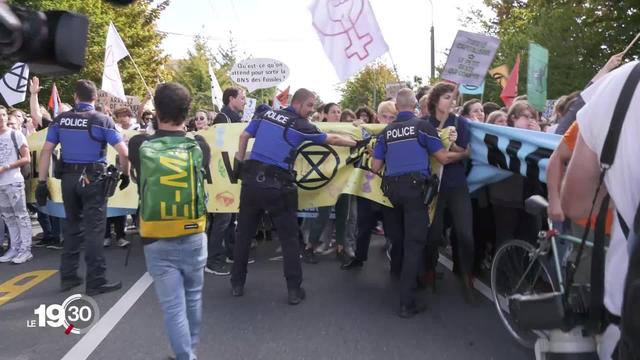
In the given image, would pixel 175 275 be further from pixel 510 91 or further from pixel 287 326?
pixel 510 91

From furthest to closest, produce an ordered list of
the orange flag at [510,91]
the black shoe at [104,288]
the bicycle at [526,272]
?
the orange flag at [510,91] → the black shoe at [104,288] → the bicycle at [526,272]

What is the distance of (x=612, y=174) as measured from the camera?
1560 mm

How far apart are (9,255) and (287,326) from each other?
4368 mm

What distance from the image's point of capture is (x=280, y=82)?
36.3 feet

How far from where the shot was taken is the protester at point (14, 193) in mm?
6785

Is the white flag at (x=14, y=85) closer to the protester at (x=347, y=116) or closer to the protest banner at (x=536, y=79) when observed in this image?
the protester at (x=347, y=116)

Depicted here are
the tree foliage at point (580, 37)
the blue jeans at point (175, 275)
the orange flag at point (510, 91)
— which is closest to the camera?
the blue jeans at point (175, 275)

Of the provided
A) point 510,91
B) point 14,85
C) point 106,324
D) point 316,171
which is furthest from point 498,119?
point 14,85

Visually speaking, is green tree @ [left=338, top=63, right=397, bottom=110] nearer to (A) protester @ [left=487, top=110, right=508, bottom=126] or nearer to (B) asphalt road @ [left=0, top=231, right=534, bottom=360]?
(A) protester @ [left=487, top=110, right=508, bottom=126]

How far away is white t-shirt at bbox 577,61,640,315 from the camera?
4.89 feet

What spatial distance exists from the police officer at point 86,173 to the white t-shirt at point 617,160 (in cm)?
448

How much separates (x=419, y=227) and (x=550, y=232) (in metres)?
1.29

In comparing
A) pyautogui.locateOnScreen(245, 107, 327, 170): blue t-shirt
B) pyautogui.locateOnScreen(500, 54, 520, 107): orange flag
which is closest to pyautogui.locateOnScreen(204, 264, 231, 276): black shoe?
pyautogui.locateOnScreen(245, 107, 327, 170): blue t-shirt

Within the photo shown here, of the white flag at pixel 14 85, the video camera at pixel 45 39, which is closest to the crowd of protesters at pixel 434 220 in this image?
the white flag at pixel 14 85
